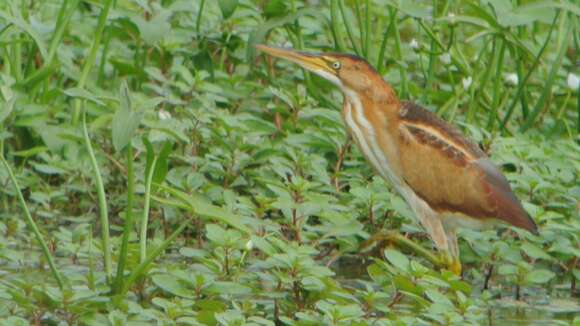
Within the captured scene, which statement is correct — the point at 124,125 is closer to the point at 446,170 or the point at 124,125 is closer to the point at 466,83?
the point at 446,170

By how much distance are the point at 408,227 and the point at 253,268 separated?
0.60m

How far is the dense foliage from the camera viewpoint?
4.56 m

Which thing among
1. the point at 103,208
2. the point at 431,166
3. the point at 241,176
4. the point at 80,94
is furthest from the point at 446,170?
the point at 80,94

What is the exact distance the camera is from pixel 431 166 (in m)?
5.62

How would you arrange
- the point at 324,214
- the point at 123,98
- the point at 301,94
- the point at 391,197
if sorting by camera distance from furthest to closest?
the point at 301,94, the point at 391,197, the point at 324,214, the point at 123,98

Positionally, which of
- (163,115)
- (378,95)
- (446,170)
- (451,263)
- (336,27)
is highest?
(336,27)

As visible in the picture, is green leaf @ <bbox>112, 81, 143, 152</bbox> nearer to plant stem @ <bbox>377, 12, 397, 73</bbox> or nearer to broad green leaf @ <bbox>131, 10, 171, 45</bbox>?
broad green leaf @ <bbox>131, 10, 171, 45</bbox>

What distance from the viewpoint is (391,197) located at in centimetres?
572

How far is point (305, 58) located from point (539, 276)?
1.30 m

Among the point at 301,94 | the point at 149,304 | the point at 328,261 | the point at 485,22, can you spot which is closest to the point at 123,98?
the point at 149,304

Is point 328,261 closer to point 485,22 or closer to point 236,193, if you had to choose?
point 236,193

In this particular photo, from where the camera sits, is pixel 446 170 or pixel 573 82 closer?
pixel 446 170

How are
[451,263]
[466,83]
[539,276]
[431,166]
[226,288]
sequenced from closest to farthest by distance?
[226,288] → [539,276] → [451,263] → [431,166] → [466,83]

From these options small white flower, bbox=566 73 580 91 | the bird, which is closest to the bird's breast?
the bird
